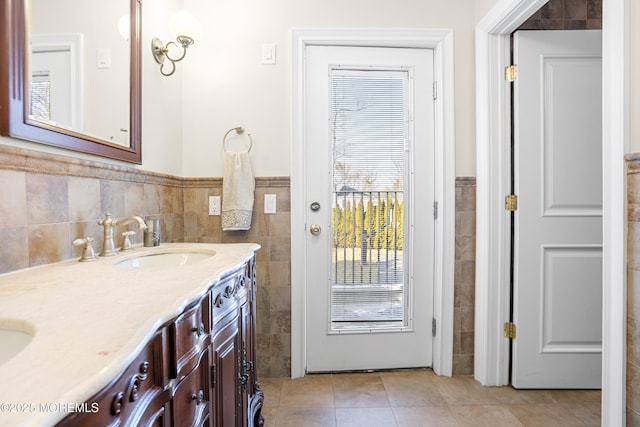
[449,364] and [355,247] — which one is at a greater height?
[355,247]

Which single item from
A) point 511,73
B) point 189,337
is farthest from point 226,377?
point 511,73

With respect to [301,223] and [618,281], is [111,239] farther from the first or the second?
[618,281]

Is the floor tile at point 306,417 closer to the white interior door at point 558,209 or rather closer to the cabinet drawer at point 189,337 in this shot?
the cabinet drawer at point 189,337

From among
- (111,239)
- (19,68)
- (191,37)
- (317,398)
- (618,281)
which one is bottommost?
(317,398)

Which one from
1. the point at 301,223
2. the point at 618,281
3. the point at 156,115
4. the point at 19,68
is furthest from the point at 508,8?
the point at 19,68

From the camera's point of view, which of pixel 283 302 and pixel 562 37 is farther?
pixel 283 302

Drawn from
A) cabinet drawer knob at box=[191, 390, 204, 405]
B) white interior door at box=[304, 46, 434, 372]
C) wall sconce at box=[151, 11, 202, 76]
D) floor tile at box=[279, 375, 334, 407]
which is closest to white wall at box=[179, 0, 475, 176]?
white interior door at box=[304, 46, 434, 372]

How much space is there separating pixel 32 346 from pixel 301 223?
1.60 m

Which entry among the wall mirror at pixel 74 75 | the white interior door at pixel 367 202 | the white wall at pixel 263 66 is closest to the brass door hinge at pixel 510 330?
the white interior door at pixel 367 202

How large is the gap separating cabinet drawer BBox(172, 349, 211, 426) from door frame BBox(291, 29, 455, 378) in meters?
1.14

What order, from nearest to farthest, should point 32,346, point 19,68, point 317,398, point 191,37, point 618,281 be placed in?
point 32,346
point 19,68
point 618,281
point 191,37
point 317,398

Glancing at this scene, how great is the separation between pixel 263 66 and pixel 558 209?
188cm

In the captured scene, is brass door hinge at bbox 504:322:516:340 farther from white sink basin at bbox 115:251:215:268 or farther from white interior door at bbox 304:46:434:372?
Result: white sink basin at bbox 115:251:215:268

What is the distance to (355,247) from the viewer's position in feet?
6.88
